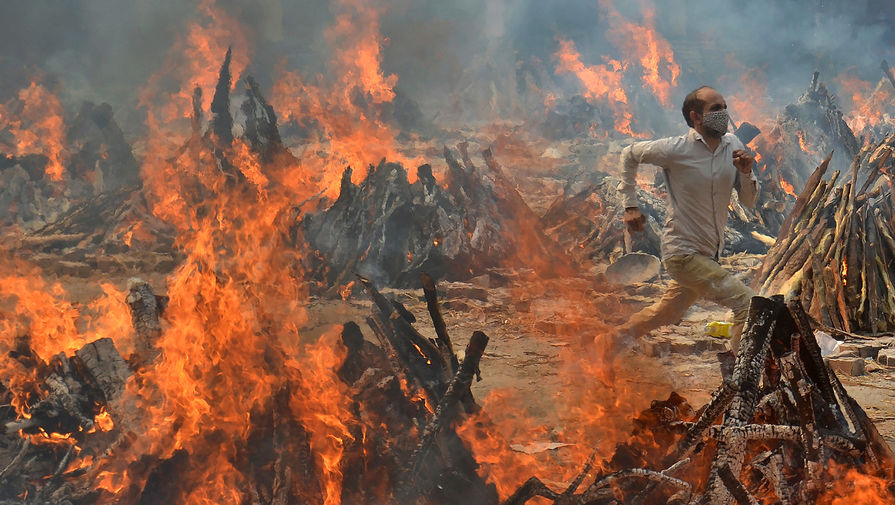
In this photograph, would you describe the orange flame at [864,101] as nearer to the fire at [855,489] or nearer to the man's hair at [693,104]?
the man's hair at [693,104]

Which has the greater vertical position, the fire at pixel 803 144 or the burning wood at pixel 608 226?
the fire at pixel 803 144

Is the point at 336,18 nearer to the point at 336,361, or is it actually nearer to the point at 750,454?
the point at 336,361

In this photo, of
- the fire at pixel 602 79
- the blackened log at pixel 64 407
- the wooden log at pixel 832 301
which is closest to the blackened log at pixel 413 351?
the blackened log at pixel 64 407

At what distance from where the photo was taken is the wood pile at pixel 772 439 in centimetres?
191

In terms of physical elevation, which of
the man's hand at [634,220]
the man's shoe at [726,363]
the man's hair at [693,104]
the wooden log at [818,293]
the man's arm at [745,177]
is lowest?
the man's shoe at [726,363]

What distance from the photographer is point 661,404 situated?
2.77 m

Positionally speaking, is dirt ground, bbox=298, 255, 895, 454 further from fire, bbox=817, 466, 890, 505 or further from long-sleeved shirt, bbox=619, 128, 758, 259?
fire, bbox=817, 466, 890, 505

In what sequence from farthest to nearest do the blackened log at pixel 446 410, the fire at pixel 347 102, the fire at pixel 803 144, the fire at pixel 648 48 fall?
1. the fire at pixel 803 144
2. the fire at pixel 648 48
3. the fire at pixel 347 102
4. the blackened log at pixel 446 410

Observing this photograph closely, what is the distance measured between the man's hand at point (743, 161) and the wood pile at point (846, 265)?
3.61 m

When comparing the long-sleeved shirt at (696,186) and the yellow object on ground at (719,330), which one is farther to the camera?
the yellow object on ground at (719,330)

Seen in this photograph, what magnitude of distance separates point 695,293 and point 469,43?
11.1 metres

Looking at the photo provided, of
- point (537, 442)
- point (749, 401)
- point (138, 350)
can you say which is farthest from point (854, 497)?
point (138, 350)

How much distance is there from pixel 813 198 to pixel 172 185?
30.5 ft

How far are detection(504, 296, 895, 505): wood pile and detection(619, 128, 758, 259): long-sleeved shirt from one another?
1.14m
